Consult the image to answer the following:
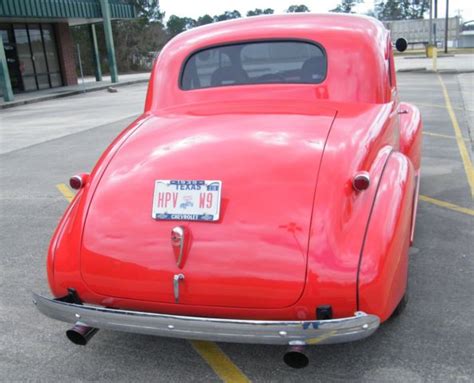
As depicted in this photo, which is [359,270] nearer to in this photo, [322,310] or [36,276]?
[322,310]

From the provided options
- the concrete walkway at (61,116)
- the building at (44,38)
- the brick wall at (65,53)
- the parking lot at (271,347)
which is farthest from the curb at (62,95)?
the parking lot at (271,347)

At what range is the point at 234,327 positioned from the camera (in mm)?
2299

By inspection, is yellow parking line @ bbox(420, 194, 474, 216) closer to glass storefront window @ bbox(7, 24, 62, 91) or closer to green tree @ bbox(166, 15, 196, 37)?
glass storefront window @ bbox(7, 24, 62, 91)

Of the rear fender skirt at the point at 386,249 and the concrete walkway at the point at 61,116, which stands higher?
the rear fender skirt at the point at 386,249

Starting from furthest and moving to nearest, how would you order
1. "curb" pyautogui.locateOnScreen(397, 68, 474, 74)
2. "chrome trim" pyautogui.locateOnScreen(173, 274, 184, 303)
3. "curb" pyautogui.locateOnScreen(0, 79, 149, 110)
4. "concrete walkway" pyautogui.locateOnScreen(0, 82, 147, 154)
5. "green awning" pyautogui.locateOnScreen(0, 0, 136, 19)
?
"curb" pyautogui.locateOnScreen(397, 68, 474, 74) → "green awning" pyautogui.locateOnScreen(0, 0, 136, 19) → "curb" pyautogui.locateOnScreen(0, 79, 149, 110) → "concrete walkway" pyautogui.locateOnScreen(0, 82, 147, 154) → "chrome trim" pyautogui.locateOnScreen(173, 274, 184, 303)

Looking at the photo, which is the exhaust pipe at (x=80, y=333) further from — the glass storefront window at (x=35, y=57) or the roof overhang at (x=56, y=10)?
the glass storefront window at (x=35, y=57)

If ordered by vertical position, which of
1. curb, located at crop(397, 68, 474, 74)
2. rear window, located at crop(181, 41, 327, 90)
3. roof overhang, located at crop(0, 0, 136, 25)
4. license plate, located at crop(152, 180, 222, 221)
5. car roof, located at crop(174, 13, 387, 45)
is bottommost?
curb, located at crop(397, 68, 474, 74)

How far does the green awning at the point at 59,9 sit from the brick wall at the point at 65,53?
184 centimetres

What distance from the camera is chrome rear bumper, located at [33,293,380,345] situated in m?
2.24

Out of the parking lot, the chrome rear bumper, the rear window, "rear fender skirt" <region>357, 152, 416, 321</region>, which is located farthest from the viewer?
the rear window

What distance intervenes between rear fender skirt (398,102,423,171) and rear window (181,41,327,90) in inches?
51.7

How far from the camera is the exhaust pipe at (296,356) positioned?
2.28m

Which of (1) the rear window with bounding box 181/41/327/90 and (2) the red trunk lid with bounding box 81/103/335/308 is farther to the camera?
(1) the rear window with bounding box 181/41/327/90

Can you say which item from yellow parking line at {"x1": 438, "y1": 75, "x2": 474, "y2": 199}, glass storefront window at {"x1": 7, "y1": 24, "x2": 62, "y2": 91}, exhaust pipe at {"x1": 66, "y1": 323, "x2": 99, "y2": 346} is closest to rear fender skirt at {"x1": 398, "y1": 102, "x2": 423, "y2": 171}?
yellow parking line at {"x1": 438, "y1": 75, "x2": 474, "y2": 199}
